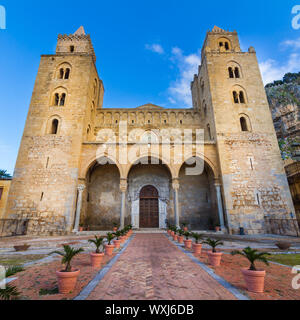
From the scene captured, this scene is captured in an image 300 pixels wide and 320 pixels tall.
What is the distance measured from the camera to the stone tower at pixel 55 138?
13.3 metres

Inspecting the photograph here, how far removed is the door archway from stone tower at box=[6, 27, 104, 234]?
265 inches

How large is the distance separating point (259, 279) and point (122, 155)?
13.0m

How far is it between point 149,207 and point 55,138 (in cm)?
1098

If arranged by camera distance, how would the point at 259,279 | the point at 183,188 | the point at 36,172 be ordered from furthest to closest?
the point at 183,188 → the point at 36,172 → the point at 259,279

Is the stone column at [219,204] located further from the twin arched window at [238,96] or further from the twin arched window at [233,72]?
the twin arched window at [233,72]

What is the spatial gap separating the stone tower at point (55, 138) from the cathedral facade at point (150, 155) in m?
0.08

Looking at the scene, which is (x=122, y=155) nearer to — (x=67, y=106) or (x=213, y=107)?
(x=67, y=106)

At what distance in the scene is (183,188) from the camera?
1798cm

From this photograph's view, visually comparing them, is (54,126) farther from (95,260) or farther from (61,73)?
(95,260)

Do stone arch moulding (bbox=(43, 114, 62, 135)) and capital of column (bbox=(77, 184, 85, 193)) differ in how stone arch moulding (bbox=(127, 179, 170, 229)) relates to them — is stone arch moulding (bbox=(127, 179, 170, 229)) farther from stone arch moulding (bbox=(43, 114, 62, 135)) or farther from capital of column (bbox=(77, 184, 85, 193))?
stone arch moulding (bbox=(43, 114, 62, 135))

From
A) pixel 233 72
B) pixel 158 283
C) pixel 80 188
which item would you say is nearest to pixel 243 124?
pixel 233 72

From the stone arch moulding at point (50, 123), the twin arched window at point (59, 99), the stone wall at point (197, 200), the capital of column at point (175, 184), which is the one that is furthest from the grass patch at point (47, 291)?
the twin arched window at point (59, 99)

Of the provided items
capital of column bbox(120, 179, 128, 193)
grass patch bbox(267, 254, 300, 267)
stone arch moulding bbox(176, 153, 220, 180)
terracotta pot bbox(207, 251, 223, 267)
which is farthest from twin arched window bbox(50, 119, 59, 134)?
grass patch bbox(267, 254, 300, 267)
